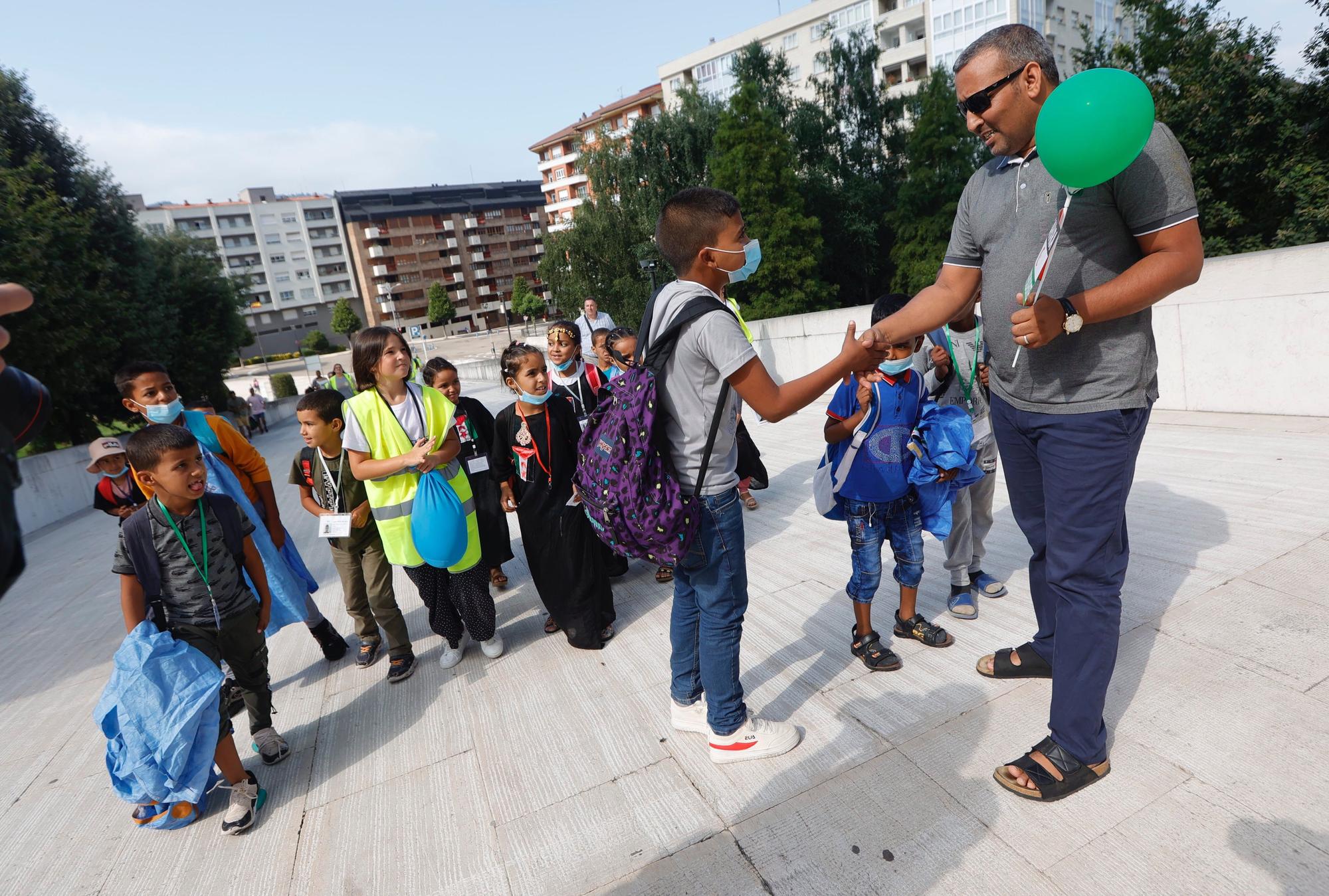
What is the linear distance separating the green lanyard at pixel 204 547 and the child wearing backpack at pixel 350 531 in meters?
0.83

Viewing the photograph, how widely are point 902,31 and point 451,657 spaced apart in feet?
188

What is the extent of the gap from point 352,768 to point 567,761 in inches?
39.6

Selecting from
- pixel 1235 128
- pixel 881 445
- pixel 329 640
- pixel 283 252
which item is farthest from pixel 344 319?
pixel 881 445

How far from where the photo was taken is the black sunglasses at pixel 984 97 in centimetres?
208

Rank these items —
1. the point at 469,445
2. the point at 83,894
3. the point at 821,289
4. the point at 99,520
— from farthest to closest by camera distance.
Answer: the point at 821,289, the point at 99,520, the point at 469,445, the point at 83,894

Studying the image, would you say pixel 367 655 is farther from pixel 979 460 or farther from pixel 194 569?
pixel 979 460

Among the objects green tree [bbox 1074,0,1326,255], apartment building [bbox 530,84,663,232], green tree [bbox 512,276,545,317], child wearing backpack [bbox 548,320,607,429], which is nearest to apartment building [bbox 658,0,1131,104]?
apartment building [bbox 530,84,663,232]

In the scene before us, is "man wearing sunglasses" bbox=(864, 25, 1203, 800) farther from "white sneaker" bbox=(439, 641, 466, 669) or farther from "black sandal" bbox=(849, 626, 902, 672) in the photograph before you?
"white sneaker" bbox=(439, 641, 466, 669)

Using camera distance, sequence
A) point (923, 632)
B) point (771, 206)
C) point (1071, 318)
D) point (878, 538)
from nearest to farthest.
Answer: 1. point (1071, 318)
2. point (878, 538)
3. point (923, 632)
4. point (771, 206)

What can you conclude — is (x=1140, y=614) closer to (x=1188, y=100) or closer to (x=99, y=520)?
(x=99, y=520)

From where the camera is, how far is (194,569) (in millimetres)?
2910

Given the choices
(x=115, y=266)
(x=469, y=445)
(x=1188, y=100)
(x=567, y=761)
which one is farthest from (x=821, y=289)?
(x=567, y=761)

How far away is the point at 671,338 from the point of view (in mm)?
2264

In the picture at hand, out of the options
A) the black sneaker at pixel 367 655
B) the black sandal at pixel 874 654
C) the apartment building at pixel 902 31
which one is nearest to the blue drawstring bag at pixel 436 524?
the black sneaker at pixel 367 655
